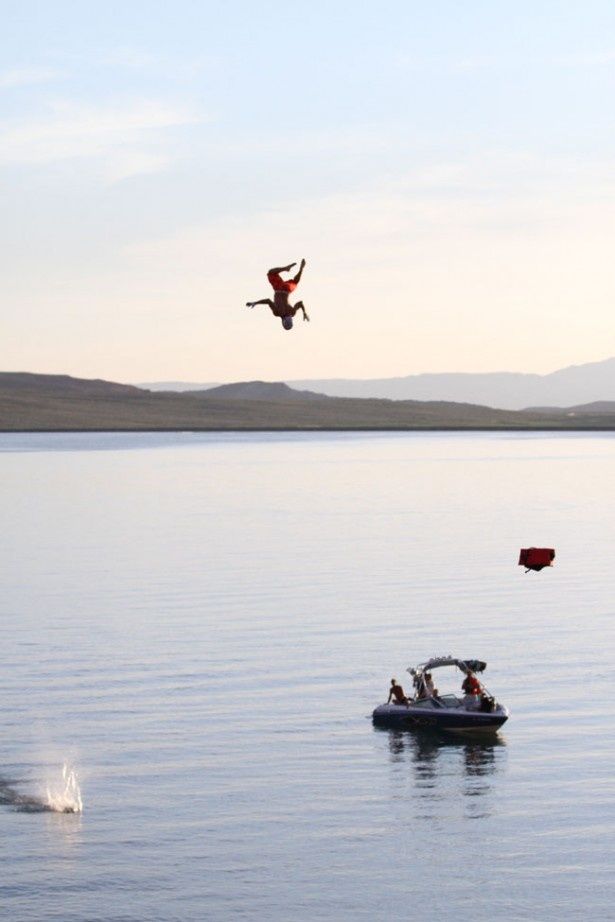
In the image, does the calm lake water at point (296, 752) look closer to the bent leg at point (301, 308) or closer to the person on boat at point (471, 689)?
the person on boat at point (471, 689)

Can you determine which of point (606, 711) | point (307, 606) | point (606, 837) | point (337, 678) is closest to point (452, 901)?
point (606, 837)

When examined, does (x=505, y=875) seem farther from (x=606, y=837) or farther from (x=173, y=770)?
(x=173, y=770)

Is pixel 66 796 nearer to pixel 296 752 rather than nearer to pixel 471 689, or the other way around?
pixel 296 752

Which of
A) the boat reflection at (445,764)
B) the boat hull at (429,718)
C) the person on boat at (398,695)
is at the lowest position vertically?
the boat reflection at (445,764)

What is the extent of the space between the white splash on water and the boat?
14.9m

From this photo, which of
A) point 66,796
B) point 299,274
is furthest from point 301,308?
point 66,796

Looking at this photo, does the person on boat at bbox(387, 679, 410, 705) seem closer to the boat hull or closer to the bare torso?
the boat hull

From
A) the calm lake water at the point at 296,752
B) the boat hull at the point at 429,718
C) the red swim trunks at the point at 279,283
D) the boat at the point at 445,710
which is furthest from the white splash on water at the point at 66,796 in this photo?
the red swim trunks at the point at 279,283

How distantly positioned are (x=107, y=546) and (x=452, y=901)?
104m

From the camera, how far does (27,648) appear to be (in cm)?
8825

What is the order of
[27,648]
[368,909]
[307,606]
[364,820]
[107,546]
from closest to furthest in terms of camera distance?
[368,909], [364,820], [27,648], [307,606], [107,546]

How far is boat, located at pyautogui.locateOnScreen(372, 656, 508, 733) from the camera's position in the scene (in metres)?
67.9

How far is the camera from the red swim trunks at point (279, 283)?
3934cm

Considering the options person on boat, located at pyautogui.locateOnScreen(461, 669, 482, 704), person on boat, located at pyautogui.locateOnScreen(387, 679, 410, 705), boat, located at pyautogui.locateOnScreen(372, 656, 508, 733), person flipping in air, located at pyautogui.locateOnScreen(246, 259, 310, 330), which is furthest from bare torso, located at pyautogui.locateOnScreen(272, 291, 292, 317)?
person on boat, located at pyautogui.locateOnScreen(387, 679, 410, 705)
